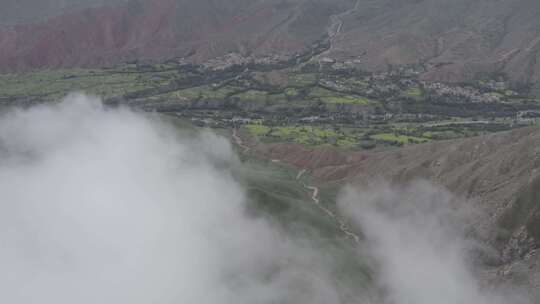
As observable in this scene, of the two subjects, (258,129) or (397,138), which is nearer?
(397,138)

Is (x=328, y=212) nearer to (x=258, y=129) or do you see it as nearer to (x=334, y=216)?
(x=334, y=216)

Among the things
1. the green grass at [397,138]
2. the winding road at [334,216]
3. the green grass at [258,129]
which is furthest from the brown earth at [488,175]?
the green grass at [258,129]

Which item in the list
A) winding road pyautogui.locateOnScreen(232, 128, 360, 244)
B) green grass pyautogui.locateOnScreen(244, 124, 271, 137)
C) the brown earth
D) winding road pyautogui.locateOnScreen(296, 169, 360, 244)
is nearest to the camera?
the brown earth

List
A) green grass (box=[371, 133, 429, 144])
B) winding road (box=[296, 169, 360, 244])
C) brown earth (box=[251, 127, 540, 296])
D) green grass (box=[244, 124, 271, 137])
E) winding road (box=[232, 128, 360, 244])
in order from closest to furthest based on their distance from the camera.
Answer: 1. brown earth (box=[251, 127, 540, 296])
2. winding road (box=[296, 169, 360, 244])
3. winding road (box=[232, 128, 360, 244])
4. green grass (box=[371, 133, 429, 144])
5. green grass (box=[244, 124, 271, 137])

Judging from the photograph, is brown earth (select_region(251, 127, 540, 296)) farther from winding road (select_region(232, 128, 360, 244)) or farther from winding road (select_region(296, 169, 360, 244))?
winding road (select_region(296, 169, 360, 244))

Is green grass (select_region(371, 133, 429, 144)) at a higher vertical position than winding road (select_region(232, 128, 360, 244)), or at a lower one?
higher

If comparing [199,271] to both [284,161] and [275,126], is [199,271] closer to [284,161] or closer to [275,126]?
[284,161]

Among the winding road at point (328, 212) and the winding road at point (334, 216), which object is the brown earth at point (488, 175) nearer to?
the winding road at point (328, 212)

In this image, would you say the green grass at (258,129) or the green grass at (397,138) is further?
the green grass at (258,129)

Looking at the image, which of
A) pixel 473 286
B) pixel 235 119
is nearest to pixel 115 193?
pixel 473 286

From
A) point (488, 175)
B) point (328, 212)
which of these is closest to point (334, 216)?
point (328, 212)

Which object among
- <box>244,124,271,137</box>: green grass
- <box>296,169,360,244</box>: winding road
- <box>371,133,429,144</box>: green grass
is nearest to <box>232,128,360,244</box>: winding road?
<box>296,169,360,244</box>: winding road
